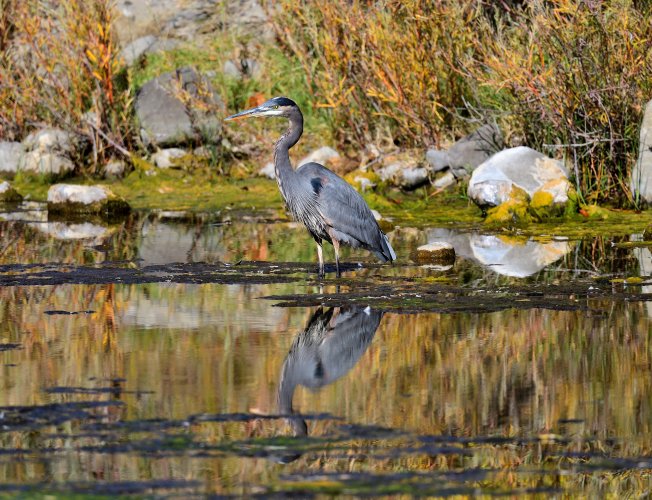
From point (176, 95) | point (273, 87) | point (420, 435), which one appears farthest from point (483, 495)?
point (273, 87)

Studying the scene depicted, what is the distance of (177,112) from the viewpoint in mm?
18828

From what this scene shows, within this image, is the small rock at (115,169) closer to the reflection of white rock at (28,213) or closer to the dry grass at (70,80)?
the dry grass at (70,80)

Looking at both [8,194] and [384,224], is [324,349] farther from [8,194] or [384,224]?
[8,194]

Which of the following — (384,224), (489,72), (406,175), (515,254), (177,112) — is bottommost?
(515,254)

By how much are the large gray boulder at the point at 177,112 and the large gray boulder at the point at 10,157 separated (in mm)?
1841

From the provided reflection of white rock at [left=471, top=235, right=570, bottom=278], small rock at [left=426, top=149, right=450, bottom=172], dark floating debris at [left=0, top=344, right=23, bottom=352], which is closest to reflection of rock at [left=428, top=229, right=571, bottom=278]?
reflection of white rock at [left=471, top=235, right=570, bottom=278]

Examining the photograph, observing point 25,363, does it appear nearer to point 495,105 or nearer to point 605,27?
point 605,27

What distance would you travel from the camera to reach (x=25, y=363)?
691cm

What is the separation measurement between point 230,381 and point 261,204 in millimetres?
10122

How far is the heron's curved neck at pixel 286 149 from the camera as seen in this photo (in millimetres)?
10684

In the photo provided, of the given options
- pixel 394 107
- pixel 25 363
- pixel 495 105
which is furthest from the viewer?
pixel 394 107

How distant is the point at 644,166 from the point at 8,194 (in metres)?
8.44

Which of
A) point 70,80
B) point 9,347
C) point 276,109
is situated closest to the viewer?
point 9,347

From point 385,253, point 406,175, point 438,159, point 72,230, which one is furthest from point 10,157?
point 385,253
